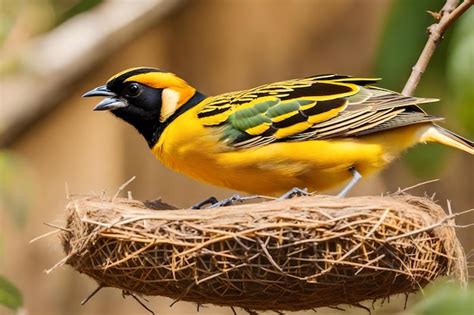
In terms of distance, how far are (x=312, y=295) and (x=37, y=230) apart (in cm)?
399

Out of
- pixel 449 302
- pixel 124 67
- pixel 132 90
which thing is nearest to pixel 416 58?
pixel 132 90

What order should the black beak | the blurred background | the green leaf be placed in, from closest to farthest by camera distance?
the green leaf < the black beak < the blurred background

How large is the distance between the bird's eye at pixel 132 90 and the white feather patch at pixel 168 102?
11cm

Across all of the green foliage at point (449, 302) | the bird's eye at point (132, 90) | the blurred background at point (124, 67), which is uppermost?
the green foliage at point (449, 302)

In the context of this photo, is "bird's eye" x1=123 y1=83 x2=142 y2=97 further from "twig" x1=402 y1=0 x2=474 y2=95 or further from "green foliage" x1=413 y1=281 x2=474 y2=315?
"green foliage" x1=413 y1=281 x2=474 y2=315

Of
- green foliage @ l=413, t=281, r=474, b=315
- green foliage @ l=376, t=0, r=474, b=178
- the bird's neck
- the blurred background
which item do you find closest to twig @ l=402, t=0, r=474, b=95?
green foliage @ l=376, t=0, r=474, b=178

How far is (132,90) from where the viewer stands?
13.9 ft

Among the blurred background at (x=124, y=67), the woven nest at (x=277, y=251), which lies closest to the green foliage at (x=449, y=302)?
the woven nest at (x=277, y=251)

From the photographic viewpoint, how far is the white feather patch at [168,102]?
168 inches

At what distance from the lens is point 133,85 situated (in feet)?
13.9

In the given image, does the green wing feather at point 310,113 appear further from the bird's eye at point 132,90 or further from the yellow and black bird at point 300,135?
the bird's eye at point 132,90

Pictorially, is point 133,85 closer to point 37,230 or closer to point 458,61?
point 458,61

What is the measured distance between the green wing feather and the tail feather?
0.10 meters

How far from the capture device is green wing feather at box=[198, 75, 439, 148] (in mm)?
3820
